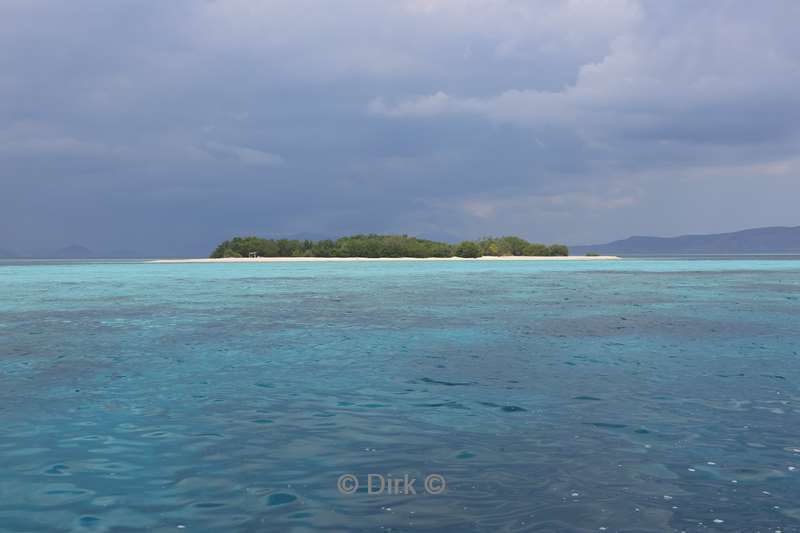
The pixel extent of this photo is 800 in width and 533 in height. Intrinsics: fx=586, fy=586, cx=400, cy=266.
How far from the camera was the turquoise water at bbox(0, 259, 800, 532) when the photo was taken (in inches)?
301

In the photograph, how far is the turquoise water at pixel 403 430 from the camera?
7.63 metres

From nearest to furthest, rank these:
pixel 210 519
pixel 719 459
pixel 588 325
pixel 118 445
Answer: pixel 210 519 < pixel 719 459 < pixel 118 445 < pixel 588 325

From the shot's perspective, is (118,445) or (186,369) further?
(186,369)

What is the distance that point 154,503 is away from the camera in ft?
26.1

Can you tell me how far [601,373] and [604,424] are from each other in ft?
17.0

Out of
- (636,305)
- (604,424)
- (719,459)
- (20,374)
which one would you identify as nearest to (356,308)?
(636,305)

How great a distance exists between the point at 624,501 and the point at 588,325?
20.0 m

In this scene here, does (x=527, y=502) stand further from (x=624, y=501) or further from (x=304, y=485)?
(x=304, y=485)

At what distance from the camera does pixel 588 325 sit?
88.7 ft

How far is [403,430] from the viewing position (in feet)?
36.4

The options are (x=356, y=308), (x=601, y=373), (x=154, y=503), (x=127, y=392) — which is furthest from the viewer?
(x=356, y=308)

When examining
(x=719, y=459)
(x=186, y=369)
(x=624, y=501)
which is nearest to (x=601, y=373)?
(x=719, y=459)

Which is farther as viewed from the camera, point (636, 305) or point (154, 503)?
point (636, 305)

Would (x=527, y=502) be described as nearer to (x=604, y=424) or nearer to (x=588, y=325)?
(x=604, y=424)
